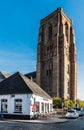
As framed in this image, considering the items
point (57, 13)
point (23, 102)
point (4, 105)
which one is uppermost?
point (57, 13)

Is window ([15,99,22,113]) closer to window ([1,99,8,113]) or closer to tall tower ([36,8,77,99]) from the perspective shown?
window ([1,99,8,113])

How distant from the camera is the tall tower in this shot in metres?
83.9

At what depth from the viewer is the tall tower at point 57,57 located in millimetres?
83938

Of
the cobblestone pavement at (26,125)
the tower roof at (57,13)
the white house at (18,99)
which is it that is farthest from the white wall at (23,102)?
the tower roof at (57,13)

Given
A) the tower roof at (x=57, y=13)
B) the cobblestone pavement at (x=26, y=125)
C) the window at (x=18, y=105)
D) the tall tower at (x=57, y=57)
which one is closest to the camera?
the cobblestone pavement at (x=26, y=125)

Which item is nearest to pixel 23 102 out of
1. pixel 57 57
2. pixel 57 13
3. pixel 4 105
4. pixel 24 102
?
pixel 24 102

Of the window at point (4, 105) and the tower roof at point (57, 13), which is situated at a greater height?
the tower roof at point (57, 13)

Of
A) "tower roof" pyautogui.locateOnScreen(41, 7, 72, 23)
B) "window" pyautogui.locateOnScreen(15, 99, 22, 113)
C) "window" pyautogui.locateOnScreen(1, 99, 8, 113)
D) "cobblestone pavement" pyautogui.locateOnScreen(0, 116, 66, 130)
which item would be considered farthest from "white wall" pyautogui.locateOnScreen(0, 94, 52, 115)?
"tower roof" pyautogui.locateOnScreen(41, 7, 72, 23)

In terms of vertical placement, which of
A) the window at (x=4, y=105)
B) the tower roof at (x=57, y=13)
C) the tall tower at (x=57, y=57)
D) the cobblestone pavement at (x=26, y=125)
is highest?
the tower roof at (x=57, y=13)

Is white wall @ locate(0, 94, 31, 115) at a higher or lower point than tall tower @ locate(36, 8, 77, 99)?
lower

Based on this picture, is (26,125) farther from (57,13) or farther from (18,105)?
(57,13)

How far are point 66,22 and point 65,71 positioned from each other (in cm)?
2311

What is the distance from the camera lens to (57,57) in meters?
85.5

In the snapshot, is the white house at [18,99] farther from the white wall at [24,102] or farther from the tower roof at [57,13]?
the tower roof at [57,13]
